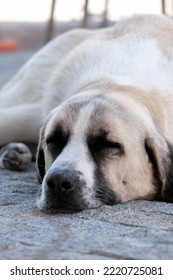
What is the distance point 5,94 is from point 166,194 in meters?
2.49

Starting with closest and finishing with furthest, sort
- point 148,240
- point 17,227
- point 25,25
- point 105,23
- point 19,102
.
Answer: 1. point 148,240
2. point 17,227
3. point 19,102
4. point 105,23
5. point 25,25

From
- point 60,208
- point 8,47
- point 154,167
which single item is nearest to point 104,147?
point 154,167

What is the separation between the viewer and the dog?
11.1ft

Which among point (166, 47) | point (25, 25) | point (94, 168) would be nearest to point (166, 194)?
point (94, 168)

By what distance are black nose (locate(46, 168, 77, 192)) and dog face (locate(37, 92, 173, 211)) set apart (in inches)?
1.1

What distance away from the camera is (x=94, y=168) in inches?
135

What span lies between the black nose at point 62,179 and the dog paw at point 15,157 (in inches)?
63.5

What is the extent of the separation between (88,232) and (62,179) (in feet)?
1.38

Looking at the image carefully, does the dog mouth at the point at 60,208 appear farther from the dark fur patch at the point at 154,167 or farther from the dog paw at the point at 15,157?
the dog paw at the point at 15,157

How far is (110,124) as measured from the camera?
3.55 meters

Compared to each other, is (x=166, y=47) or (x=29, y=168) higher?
(x=166, y=47)

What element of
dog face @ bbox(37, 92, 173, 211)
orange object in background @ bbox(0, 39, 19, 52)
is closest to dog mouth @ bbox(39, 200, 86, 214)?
dog face @ bbox(37, 92, 173, 211)

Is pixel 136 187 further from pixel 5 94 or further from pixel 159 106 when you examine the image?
pixel 5 94

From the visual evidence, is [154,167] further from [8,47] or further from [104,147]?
[8,47]
